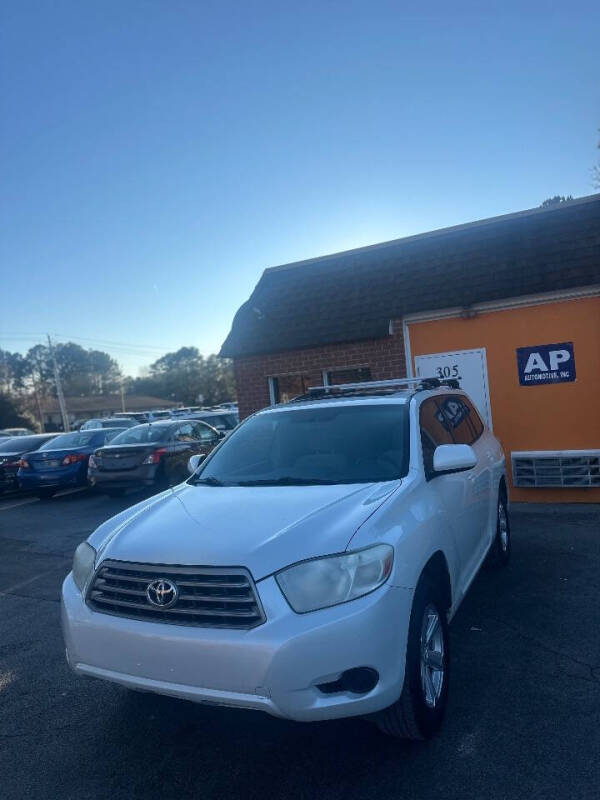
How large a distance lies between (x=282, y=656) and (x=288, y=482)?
1.43 meters

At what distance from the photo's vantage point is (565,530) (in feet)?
24.3

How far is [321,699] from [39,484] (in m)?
12.2

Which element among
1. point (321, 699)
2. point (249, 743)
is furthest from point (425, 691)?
point (249, 743)

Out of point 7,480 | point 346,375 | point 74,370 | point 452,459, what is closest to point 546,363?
point 346,375

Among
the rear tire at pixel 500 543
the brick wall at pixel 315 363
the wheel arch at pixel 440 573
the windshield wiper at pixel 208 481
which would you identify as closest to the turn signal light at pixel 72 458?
the brick wall at pixel 315 363

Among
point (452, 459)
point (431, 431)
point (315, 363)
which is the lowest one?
point (452, 459)

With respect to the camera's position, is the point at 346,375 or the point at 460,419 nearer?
the point at 460,419

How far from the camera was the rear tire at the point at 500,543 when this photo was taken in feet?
18.9

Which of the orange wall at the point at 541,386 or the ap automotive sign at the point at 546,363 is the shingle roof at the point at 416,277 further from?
the ap automotive sign at the point at 546,363

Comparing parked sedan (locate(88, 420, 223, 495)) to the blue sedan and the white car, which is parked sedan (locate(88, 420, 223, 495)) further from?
the white car

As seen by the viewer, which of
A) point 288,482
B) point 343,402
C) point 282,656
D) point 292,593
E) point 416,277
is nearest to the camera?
point 282,656

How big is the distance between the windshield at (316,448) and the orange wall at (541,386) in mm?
5632

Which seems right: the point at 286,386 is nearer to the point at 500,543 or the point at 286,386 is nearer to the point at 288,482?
the point at 500,543

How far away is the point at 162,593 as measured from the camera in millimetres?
2959
